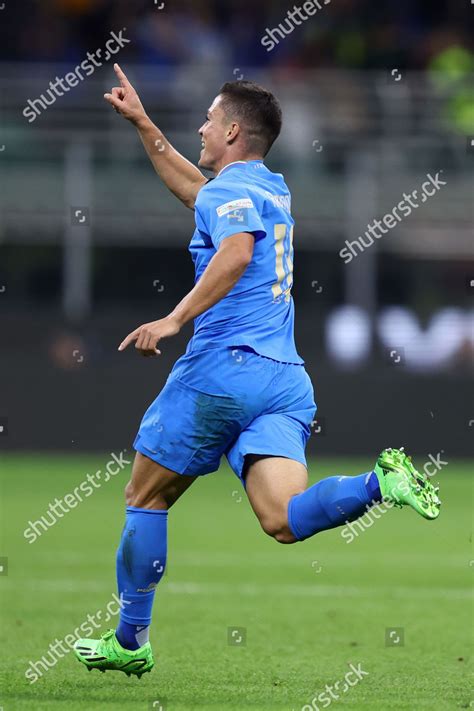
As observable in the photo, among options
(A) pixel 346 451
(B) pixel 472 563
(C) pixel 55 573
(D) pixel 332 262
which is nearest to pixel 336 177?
(D) pixel 332 262

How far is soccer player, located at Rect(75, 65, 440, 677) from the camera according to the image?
4.79 metres

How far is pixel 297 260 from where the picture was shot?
568 inches

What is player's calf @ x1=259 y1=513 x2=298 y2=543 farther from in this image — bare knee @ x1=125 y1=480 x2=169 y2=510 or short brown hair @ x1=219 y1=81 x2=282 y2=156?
short brown hair @ x1=219 y1=81 x2=282 y2=156

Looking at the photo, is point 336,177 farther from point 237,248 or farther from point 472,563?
point 237,248

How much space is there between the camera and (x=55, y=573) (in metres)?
8.44

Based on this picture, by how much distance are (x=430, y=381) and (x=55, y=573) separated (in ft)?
23.4

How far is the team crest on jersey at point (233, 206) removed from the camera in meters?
4.87

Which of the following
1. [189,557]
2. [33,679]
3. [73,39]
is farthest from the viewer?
[73,39]
